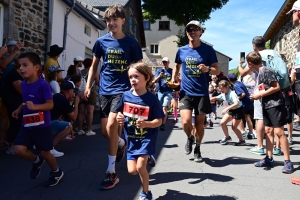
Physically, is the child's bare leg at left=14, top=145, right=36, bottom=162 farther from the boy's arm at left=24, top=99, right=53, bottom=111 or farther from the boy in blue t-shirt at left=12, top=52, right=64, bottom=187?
the boy's arm at left=24, top=99, right=53, bottom=111

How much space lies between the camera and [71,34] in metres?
11.8

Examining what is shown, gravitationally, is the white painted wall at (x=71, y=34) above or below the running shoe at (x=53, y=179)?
above

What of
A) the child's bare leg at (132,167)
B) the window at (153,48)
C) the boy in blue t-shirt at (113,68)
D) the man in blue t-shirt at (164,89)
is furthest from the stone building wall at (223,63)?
the child's bare leg at (132,167)

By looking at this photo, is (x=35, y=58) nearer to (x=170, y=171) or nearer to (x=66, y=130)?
(x=66, y=130)

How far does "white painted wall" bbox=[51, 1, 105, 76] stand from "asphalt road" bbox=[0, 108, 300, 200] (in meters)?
5.51

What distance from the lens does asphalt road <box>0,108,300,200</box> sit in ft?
11.5

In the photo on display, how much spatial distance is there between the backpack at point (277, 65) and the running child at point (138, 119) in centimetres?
228

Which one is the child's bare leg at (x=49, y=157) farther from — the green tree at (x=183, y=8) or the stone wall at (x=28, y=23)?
the green tree at (x=183, y=8)

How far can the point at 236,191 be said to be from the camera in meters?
3.65

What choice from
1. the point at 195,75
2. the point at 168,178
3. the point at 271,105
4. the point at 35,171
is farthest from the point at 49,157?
the point at 271,105

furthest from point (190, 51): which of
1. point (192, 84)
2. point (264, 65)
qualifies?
point (264, 65)

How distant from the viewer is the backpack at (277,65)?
4730 millimetres

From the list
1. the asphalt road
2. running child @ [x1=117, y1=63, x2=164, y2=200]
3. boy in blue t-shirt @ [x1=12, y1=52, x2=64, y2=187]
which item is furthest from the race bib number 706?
boy in blue t-shirt @ [x1=12, y1=52, x2=64, y2=187]

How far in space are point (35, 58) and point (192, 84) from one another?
7.63 feet
